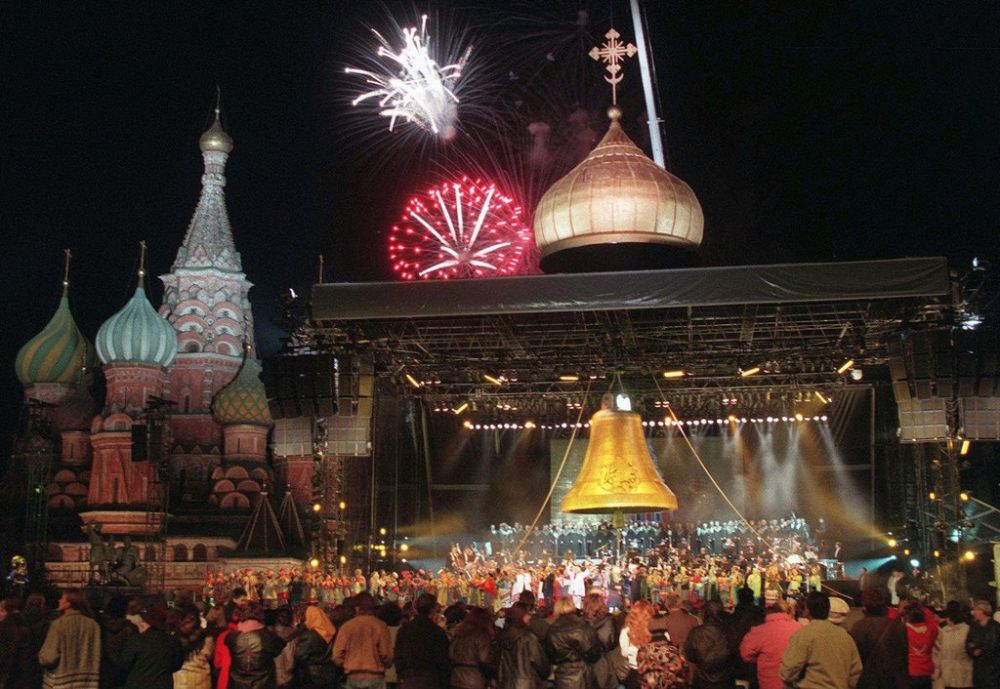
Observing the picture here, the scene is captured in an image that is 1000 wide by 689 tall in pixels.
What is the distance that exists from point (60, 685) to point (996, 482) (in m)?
25.1

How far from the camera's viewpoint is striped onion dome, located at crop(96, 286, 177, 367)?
44.8 metres

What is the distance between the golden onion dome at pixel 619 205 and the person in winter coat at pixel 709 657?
778 cm

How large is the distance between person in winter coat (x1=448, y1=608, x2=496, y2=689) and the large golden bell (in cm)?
317

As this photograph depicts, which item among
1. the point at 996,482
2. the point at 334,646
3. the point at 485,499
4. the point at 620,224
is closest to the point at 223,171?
the point at 485,499

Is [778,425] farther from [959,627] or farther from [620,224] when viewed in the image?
[959,627]

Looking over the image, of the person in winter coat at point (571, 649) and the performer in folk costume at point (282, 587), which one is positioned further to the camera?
the performer in folk costume at point (282, 587)

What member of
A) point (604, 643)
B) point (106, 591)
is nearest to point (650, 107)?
point (604, 643)

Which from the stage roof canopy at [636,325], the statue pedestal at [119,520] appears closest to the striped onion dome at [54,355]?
the statue pedestal at [119,520]

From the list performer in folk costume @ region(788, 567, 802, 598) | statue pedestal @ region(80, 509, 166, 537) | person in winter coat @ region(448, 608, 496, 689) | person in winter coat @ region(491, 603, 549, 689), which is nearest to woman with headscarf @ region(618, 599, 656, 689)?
person in winter coat @ region(491, 603, 549, 689)

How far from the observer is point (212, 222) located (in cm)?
5006

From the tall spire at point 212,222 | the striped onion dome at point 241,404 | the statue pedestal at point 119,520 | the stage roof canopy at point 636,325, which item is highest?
the tall spire at point 212,222

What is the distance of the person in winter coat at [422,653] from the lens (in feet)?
33.9

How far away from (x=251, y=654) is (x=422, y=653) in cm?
138

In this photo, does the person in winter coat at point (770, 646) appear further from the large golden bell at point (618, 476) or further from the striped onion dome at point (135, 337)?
the striped onion dome at point (135, 337)
